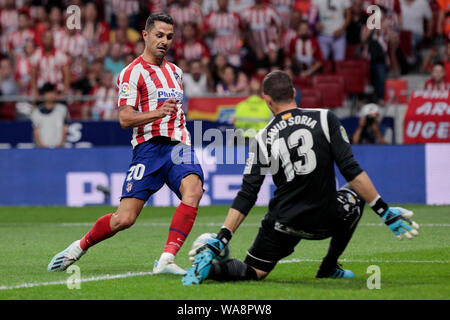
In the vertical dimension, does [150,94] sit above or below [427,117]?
above

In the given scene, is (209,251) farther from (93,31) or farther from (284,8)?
(93,31)

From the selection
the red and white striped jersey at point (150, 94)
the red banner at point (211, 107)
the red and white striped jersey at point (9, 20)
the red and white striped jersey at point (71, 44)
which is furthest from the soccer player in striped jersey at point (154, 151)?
the red and white striped jersey at point (9, 20)

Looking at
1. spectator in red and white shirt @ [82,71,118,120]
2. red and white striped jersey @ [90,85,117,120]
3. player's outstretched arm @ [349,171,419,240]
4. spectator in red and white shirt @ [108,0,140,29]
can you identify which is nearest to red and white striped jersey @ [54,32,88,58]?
spectator in red and white shirt @ [82,71,118,120]

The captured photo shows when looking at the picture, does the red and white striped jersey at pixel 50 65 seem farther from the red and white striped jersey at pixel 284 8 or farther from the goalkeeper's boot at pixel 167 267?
the goalkeeper's boot at pixel 167 267

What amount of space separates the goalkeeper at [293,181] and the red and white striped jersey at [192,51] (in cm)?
1268

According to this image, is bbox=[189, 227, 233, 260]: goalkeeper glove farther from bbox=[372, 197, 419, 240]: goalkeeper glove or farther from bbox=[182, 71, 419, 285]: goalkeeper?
bbox=[372, 197, 419, 240]: goalkeeper glove

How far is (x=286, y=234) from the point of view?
21.6 feet

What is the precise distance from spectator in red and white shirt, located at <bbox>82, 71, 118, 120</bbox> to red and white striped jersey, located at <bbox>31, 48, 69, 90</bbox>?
3.90 feet

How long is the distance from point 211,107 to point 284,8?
14.2 feet

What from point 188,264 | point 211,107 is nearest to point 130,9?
point 211,107

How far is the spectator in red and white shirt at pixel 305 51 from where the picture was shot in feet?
60.4

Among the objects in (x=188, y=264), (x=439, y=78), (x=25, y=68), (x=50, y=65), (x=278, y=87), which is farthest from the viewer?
(x=25, y=68)

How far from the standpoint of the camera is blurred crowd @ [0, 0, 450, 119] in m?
18.0
